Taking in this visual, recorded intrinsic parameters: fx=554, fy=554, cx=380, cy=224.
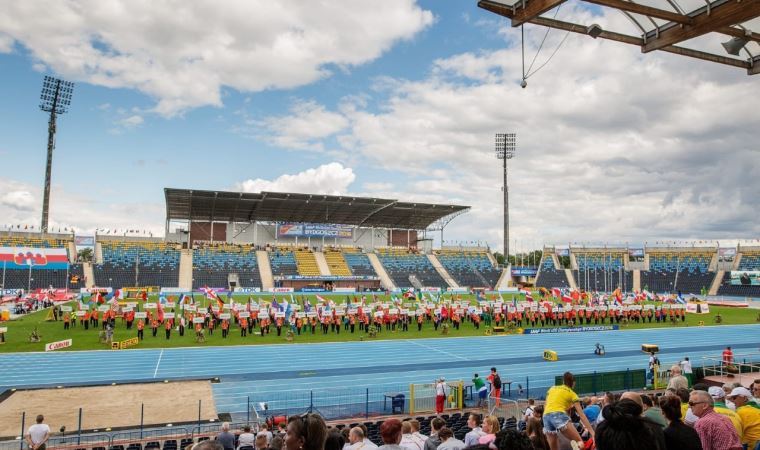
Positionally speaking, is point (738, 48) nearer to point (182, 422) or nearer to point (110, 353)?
point (182, 422)

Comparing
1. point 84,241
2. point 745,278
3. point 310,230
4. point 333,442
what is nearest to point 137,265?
point 84,241

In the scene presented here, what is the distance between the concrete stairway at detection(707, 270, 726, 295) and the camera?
2651 inches

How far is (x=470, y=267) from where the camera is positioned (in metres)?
76.9

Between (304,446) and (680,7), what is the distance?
605 centimetres

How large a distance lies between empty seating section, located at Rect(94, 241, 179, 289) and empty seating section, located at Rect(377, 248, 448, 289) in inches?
1024

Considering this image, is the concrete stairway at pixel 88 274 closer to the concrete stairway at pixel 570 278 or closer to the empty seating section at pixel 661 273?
the concrete stairway at pixel 570 278

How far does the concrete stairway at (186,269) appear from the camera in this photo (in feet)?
194

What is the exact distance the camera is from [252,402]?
1648cm

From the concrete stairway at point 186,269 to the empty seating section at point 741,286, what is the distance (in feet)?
203

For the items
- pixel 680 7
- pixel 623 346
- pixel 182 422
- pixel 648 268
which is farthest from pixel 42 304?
pixel 648 268

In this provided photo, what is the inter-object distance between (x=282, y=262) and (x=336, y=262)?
7074mm

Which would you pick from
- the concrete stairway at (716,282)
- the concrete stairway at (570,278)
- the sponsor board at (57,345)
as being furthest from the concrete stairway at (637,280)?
the sponsor board at (57,345)

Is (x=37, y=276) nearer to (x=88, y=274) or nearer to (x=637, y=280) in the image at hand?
(x=88, y=274)

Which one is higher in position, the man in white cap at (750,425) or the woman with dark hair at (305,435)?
the woman with dark hair at (305,435)
